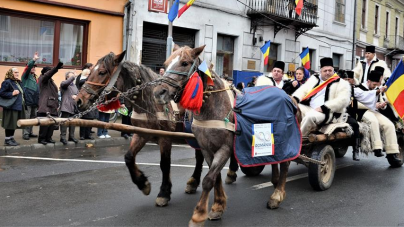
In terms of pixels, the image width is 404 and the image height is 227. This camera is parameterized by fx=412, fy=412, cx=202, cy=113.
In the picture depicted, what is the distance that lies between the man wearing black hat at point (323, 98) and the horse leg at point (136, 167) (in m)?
2.77

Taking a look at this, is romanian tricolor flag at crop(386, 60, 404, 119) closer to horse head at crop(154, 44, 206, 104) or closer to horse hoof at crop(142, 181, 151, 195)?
horse head at crop(154, 44, 206, 104)

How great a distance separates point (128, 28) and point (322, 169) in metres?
11.9

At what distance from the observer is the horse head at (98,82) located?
580 centimetres

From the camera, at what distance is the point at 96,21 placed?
53.6 feet

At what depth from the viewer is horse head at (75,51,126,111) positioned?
228 inches

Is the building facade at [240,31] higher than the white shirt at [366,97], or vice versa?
the building facade at [240,31]

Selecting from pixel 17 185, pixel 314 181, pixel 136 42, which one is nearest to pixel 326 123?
pixel 314 181

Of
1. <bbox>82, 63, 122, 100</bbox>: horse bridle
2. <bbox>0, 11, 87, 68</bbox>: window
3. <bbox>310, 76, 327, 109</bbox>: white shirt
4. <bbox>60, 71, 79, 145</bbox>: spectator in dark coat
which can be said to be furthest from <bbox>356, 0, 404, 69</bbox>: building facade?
<bbox>82, 63, 122, 100</bbox>: horse bridle

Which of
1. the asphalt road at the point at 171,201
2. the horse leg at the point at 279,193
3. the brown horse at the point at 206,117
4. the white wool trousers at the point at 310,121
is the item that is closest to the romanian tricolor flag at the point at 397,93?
the asphalt road at the point at 171,201

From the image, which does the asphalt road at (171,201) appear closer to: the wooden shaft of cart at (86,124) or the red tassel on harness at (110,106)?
the wooden shaft of cart at (86,124)

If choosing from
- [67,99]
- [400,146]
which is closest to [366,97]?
[400,146]

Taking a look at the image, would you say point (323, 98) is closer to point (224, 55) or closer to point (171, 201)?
point (171, 201)

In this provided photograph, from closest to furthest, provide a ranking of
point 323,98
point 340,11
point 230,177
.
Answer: point 230,177, point 323,98, point 340,11

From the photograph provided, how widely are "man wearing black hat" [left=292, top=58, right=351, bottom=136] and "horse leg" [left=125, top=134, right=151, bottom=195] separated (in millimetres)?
2772
